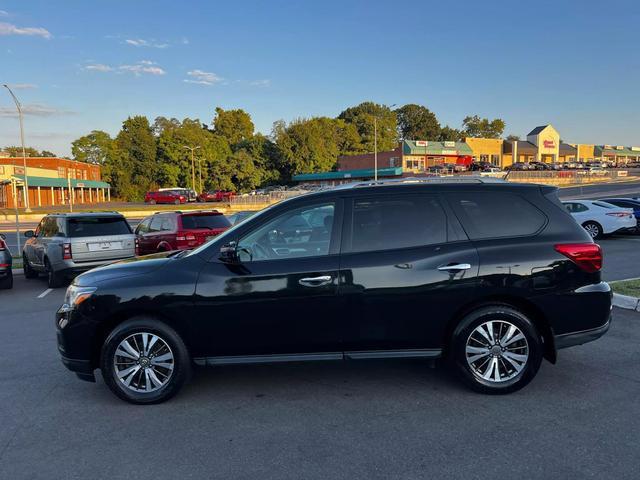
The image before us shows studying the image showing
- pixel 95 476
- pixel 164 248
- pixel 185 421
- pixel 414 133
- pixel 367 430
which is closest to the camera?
pixel 95 476

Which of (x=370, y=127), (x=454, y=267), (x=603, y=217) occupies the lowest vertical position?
(x=603, y=217)

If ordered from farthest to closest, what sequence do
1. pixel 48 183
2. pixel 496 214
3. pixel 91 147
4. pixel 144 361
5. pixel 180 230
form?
pixel 91 147 < pixel 48 183 < pixel 180 230 < pixel 496 214 < pixel 144 361

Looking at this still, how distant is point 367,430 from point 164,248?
883 cm

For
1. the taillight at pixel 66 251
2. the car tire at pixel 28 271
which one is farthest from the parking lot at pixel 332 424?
the car tire at pixel 28 271

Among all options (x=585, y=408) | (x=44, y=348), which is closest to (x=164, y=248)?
(x=44, y=348)

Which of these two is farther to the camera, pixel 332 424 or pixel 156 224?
pixel 156 224

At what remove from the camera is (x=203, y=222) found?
11.6 meters

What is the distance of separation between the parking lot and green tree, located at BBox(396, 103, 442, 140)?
120 meters

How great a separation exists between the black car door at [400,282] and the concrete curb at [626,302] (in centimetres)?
400

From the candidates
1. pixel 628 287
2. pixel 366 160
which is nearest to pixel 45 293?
pixel 628 287

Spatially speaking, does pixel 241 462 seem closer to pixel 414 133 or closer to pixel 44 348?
pixel 44 348

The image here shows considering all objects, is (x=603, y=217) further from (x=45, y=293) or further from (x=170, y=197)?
(x=170, y=197)

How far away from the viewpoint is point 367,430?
365 cm

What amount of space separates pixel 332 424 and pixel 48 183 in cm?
6363
